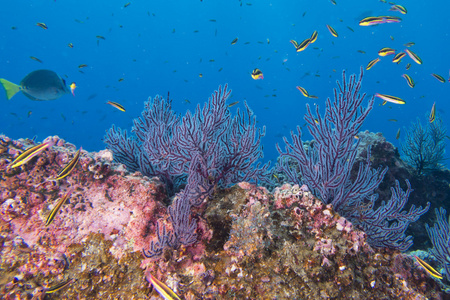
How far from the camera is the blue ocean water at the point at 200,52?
6456cm

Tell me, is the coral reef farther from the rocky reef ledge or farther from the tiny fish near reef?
the tiny fish near reef

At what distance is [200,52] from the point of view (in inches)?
3088

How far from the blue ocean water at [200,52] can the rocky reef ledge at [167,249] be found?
194 feet

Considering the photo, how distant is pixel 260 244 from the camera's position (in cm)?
223

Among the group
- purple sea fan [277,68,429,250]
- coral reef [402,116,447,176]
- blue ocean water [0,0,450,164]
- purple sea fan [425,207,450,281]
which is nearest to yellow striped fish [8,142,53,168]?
purple sea fan [277,68,429,250]

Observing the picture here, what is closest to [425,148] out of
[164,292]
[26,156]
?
[164,292]

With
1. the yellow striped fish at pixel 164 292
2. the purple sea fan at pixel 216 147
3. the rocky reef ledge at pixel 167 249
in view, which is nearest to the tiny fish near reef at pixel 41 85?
the rocky reef ledge at pixel 167 249

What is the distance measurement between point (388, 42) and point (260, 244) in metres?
89.6

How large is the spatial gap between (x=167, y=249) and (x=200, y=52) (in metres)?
84.4

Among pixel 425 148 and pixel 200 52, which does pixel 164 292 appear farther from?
pixel 200 52

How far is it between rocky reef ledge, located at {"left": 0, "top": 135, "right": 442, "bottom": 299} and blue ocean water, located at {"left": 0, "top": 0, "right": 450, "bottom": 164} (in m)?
59.1

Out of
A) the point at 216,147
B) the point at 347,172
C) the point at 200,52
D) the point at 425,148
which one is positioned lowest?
the point at 347,172

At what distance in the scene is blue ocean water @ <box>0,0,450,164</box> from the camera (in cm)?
6456

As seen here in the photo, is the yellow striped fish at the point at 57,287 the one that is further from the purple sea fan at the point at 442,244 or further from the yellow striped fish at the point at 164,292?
the purple sea fan at the point at 442,244
